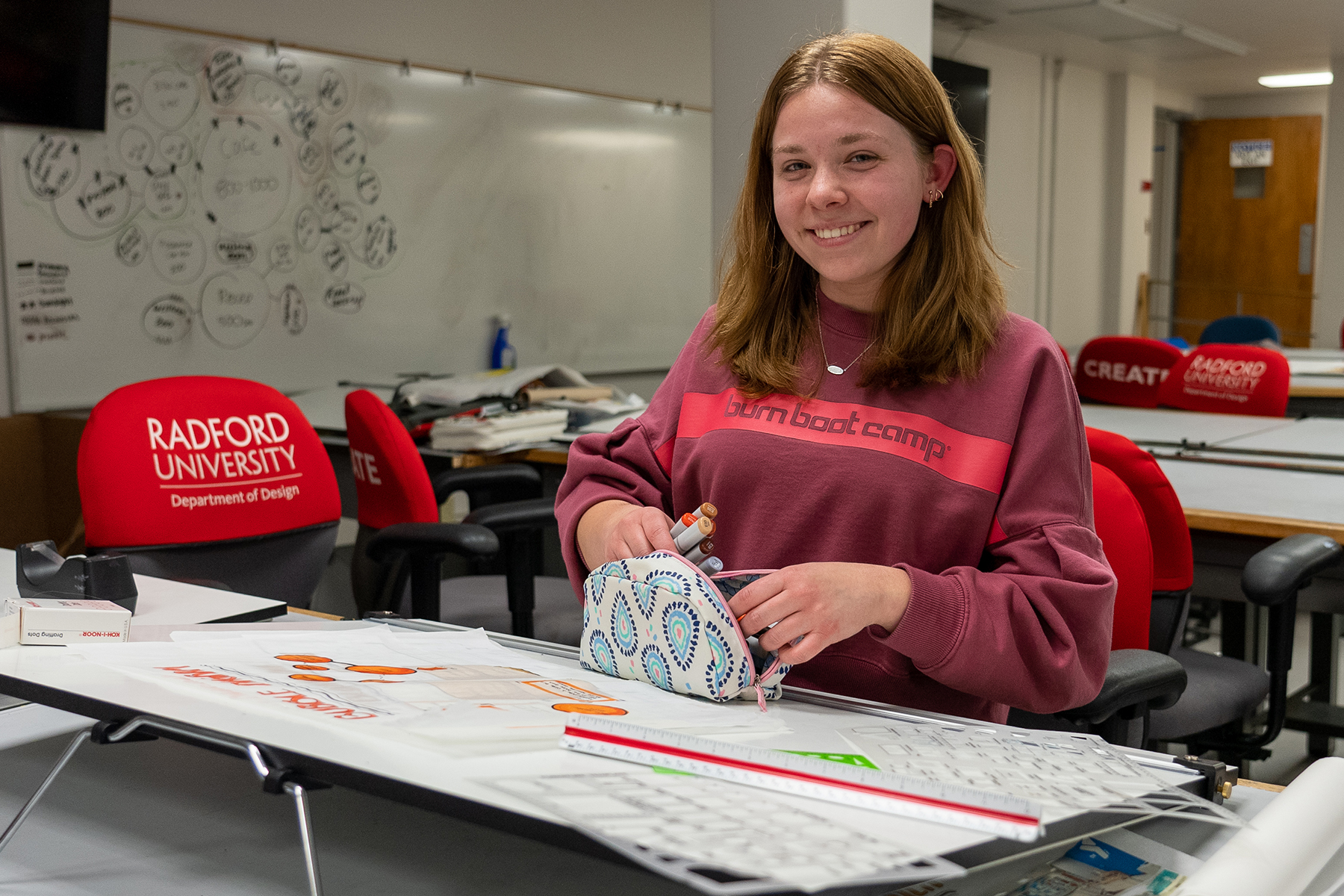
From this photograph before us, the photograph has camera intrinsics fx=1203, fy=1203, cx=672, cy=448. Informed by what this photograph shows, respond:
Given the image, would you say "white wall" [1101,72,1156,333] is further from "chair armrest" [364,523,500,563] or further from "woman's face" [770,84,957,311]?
"woman's face" [770,84,957,311]

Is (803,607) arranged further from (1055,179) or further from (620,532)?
(1055,179)

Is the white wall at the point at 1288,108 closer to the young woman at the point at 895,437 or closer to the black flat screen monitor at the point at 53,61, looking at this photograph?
the black flat screen monitor at the point at 53,61

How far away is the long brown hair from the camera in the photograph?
116cm

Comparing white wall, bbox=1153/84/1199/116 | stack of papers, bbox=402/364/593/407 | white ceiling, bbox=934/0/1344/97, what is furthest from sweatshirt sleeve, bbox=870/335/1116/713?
Result: white wall, bbox=1153/84/1199/116

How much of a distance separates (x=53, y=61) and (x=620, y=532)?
3301 millimetres

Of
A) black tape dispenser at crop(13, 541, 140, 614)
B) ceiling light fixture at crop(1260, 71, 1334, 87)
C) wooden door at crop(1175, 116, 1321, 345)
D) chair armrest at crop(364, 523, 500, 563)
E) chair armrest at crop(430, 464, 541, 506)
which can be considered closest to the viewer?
black tape dispenser at crop(13, 541, 140, 614)

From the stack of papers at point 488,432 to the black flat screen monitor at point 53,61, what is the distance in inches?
66.9

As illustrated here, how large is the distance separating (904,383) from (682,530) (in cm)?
29

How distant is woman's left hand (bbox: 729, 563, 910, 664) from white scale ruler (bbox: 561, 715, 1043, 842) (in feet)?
0.58

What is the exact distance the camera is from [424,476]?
2.33 metres

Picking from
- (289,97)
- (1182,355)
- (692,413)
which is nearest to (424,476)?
(692,413)

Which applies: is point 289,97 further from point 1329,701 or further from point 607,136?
point 1329,701

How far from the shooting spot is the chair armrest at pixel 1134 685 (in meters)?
1.42

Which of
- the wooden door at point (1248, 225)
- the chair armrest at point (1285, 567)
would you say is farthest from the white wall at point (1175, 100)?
the chair armrest at point (1285, 567)
